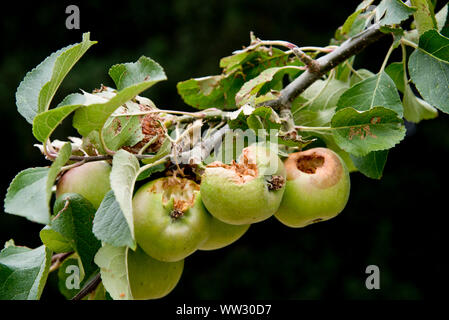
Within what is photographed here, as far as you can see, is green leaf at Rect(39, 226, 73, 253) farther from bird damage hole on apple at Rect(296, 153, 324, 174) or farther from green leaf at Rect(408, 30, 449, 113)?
green leaf at Rect(408, 30, 449, 113)

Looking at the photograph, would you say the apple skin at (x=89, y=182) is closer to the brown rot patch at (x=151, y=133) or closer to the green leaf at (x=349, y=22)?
the brown rot patch at (x=151, y=133)

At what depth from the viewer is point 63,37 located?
265cm

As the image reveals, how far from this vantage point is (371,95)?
0.55 m

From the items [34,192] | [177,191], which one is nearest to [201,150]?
[177,191]

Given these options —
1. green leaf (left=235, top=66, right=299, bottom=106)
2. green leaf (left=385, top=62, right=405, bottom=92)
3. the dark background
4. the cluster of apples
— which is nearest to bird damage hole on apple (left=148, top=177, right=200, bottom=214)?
the cluster of apples

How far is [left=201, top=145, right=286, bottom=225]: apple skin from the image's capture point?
426 mm

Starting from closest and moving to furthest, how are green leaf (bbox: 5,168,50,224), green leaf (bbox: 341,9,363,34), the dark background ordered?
green leaf (bbox: 5,168,50,224) < green leaf (bbox: 341,9,363,34) < the dark background

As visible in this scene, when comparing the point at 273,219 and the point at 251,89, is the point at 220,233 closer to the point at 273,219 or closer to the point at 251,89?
the point at 251,89

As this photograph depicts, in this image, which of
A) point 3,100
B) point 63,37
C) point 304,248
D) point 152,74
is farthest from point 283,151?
point 63,37

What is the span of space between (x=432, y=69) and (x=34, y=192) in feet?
1.39

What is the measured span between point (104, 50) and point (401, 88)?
217cm

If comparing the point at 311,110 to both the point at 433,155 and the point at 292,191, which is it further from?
the point at 433,155

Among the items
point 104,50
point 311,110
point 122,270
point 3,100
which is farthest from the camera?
point 104,50

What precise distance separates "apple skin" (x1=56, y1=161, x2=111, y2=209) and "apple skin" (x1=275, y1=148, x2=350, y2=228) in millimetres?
176
